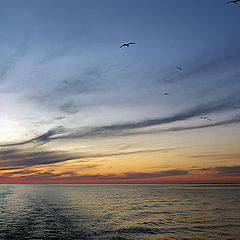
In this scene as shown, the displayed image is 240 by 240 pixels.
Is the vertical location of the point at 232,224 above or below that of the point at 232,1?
below

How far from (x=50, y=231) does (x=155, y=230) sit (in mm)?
16460

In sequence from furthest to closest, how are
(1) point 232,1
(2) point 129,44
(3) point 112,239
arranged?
(2) point 129,44, (3) point 112,239, (1) point 232,1

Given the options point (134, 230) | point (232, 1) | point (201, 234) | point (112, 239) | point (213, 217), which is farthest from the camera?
point (213, 217)

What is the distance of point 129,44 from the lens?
42000mm

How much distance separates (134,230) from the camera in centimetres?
3859

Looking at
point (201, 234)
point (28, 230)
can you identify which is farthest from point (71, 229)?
point (201, 234)

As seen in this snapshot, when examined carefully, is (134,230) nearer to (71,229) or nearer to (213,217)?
(71,229)

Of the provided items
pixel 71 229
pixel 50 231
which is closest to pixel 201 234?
pixel 71 229

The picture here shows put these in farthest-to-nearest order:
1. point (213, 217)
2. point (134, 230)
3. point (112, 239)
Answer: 1. point (213, 217)
2. point (134, 230)
3. point (112, 239)

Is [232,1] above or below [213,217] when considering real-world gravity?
above

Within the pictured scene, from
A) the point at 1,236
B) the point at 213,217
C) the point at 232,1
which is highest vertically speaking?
the point at 232,1

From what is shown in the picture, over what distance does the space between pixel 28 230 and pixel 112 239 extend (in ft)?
46.7

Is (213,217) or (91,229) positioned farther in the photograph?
(213,217)

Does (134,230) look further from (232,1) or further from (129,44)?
(232,1)
